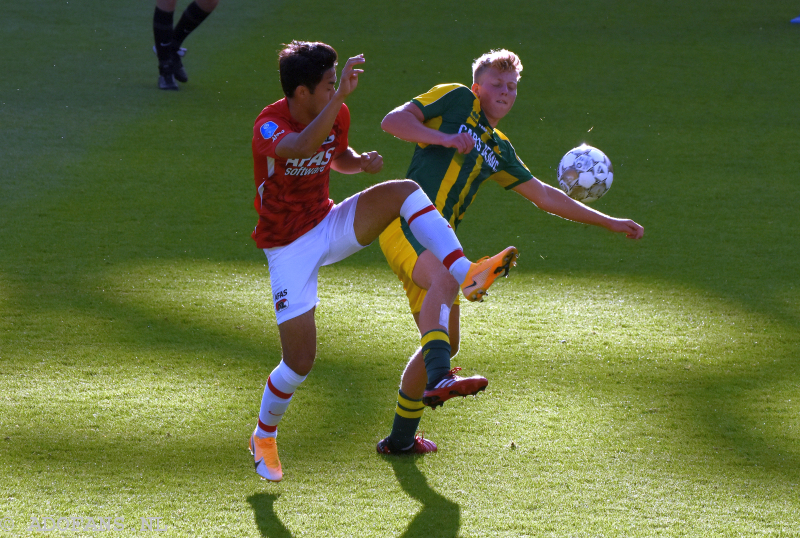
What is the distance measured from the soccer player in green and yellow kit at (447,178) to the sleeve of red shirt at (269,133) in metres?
0.39

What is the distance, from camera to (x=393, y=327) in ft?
13.2

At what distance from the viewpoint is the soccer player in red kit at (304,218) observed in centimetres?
264

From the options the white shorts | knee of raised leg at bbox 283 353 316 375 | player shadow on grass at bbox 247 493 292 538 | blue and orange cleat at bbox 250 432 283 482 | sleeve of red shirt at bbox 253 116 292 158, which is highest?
sleeve of red shirt at bbox 253 116 292 158

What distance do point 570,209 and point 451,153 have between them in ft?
1.65

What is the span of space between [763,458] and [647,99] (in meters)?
5.64

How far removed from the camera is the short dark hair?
8.74ft

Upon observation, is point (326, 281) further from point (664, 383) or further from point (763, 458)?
point (763, 458)

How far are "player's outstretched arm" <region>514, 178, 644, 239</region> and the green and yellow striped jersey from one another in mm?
197

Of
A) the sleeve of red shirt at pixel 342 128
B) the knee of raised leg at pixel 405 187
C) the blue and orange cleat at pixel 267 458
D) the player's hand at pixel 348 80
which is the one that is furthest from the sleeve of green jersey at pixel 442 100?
the blue and orange cleat at pixel 267 458

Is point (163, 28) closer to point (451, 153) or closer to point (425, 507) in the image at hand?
point (451, 153)

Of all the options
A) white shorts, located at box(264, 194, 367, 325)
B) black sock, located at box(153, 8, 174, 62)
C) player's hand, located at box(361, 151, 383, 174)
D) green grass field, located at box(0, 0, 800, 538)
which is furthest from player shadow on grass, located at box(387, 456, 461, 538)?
black sock, located at box(153, 8, 174, 62)

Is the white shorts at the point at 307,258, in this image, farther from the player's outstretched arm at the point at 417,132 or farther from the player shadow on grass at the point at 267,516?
the player shadow on grass at the point at 267,516

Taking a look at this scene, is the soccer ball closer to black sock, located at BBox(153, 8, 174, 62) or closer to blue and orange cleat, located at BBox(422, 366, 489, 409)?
blue and orange cleat, located at BBox(422, 366, 489, 409)

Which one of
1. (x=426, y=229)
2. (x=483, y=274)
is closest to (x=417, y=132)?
(x=426, y=229)
